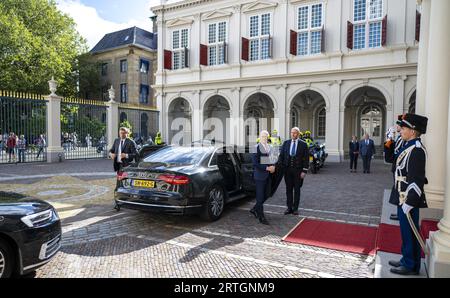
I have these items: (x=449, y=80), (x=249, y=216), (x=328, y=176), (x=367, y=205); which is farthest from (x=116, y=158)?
(x=328, y=176)

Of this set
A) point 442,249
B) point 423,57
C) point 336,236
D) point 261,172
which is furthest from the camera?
point 423,57

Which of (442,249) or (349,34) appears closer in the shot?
(442,249)

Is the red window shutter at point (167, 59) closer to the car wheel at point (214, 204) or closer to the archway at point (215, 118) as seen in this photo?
the archway at point (215, 118)

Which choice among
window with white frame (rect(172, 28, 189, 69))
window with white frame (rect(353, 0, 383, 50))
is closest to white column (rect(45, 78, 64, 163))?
window with white frame (rect(172, 28, 189, 69))

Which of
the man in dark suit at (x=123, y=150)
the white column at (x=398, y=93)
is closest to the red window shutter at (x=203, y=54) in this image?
the white column at (x=398, y=93)

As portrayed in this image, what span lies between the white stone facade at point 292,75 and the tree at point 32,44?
483 inches

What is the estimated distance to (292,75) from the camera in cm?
1883

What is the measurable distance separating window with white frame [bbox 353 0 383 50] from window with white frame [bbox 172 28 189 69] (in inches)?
450

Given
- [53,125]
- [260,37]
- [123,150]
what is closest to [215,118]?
[260,37]

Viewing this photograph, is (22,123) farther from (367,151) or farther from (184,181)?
(367,151)

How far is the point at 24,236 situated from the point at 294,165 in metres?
4.88

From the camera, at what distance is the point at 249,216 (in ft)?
20.9

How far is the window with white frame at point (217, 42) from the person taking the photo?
21.3 metres

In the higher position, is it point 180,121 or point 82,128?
point 180,121
